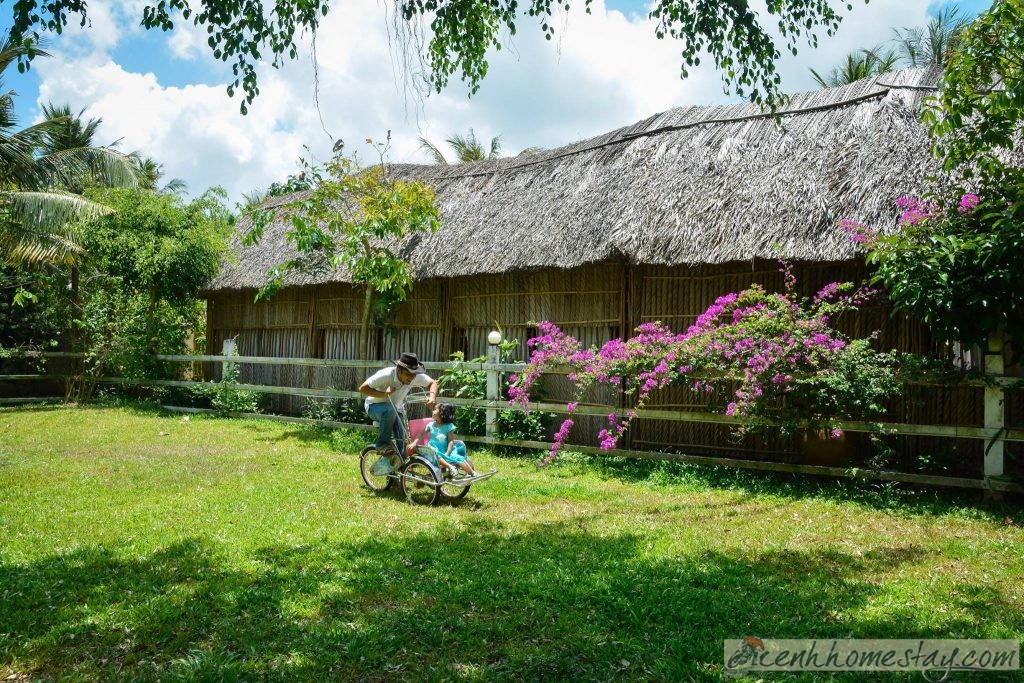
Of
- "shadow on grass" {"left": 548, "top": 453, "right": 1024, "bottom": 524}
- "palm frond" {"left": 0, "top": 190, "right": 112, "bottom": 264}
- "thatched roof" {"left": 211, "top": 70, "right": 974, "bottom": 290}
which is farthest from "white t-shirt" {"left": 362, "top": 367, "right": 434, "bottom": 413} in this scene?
"palm frond" {"left": 0, "top": 190, "right": 112, "bottom": 264}

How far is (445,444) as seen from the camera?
7.75 metres

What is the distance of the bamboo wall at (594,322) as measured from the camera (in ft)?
28.9

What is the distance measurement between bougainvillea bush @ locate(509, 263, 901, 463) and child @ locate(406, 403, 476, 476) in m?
2.16

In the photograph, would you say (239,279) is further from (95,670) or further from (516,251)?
(95,670)

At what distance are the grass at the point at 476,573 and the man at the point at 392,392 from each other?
72cm

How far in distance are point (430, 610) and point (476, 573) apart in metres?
0.76

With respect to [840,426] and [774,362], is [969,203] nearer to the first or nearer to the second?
[774,362]

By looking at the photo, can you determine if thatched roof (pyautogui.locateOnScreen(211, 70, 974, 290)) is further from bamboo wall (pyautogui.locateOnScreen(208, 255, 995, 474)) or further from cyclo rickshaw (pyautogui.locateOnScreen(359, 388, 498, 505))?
cyclo rickshaw (pyautogui.locateOnScreen(359, 388, 498, 505))

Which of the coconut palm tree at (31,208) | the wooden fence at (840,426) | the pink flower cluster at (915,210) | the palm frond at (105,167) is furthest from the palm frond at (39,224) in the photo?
the pink flower cluster at (915,210)

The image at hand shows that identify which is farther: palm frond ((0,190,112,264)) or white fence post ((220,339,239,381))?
palm frond ((0,190,112,264))

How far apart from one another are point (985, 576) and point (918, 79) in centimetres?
784

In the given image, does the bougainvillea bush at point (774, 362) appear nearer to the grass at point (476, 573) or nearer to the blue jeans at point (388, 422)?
the grass at point (476, 573)

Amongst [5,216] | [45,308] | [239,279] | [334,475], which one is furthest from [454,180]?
[45,308]

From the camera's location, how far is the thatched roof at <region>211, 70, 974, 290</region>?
29.8 ft
